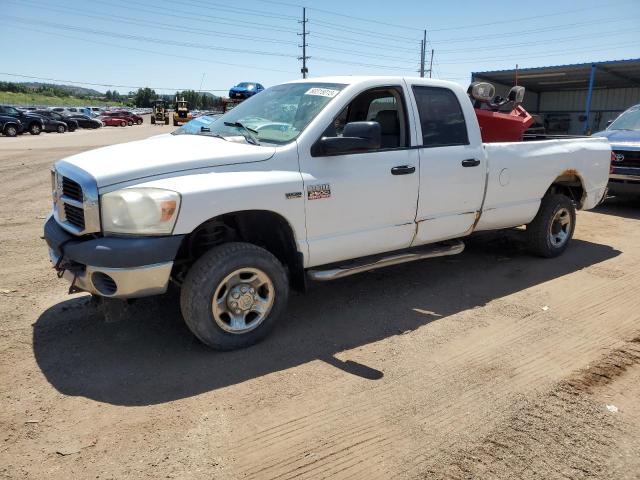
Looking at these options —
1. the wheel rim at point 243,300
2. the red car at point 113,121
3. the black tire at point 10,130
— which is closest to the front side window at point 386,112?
the wheel rim at point 243,300

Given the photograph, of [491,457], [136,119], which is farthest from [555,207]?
[136,119]

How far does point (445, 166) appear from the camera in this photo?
189 inches

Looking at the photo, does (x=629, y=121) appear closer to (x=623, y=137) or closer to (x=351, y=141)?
(x=623, y=137)

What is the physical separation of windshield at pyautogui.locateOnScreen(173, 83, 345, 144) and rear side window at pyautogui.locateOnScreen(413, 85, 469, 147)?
2.92 ft

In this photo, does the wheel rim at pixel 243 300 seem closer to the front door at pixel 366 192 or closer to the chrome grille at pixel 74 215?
the front door at pixel 366 192

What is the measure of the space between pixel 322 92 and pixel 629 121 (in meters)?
8.95

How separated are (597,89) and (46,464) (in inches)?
1213

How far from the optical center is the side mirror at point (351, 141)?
13.0 feet

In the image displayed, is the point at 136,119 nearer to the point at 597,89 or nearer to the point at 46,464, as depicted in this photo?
the point at 597,89

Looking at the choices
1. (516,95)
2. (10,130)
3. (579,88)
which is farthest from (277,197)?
(10,130)

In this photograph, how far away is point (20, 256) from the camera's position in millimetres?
5914

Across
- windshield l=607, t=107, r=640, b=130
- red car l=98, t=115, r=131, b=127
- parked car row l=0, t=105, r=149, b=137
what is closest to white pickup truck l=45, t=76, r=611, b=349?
windshield l=607, t=107, r=640, b=130

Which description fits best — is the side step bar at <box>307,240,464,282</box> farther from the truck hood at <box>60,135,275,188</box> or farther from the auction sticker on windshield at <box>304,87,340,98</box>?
the auction sticker on windshield at <box>304,87,340,98</box>

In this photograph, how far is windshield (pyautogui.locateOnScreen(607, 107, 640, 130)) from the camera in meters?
10.4
